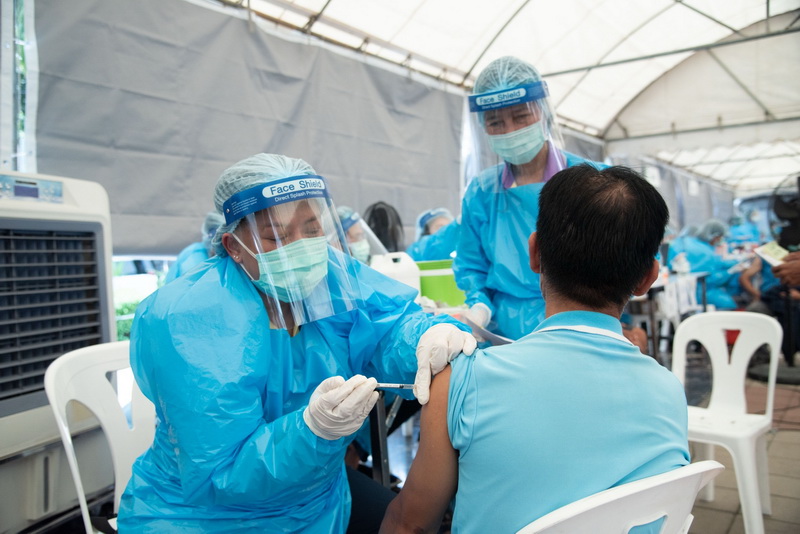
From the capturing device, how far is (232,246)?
1.19 meters

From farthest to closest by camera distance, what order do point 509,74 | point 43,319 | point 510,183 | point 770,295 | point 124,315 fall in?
point 770,295 < point 124,315 < point 510,183 < point 509,74 < point 43,319

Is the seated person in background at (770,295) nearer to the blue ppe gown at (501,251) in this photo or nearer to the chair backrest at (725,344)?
the chair backrest at (725,344)

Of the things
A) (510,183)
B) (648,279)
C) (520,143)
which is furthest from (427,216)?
(648,279)

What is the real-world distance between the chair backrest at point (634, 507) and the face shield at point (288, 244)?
67 cm

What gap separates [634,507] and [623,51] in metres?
6.19

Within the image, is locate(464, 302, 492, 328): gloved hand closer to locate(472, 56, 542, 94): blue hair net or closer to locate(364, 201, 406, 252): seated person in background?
locate(472, 56, 542, 94): blue hair net

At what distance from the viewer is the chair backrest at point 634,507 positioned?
2.10 ft

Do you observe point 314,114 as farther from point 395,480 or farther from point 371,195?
point 395,480

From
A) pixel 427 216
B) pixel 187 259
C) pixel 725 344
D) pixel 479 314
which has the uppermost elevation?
pixel 427 216

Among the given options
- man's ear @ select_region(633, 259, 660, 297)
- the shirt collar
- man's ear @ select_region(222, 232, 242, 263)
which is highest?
man's ear @ select_region(222, 232, 242, 263)

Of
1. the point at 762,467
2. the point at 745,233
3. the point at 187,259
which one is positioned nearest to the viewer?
the point at 762,467

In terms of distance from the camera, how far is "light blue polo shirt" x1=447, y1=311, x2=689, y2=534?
→ 74cm

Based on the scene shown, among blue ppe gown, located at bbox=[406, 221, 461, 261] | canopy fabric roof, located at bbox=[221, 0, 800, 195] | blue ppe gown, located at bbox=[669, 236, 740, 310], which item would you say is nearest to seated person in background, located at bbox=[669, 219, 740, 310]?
blue ppe gown, located at bbox=[669, 236, 740, 310]

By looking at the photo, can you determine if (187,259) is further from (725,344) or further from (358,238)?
(725,344)
